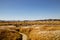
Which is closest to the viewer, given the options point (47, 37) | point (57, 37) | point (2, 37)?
point (57, 37)

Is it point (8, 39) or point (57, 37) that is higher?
point (57, 37)

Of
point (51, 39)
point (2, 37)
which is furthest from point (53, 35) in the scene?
point (2, 37)

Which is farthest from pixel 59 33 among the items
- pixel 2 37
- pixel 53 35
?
pixel 2 37

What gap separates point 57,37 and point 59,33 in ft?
1.87

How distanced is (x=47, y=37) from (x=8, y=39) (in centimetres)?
800

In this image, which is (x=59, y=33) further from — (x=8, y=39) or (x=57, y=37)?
(x=8, y=39)

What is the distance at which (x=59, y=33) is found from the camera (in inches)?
449

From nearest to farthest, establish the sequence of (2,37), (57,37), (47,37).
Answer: (57,37) → (47,37) → (2,37)

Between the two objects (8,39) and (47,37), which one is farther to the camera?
(8,39)

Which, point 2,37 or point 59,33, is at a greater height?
point 59,33

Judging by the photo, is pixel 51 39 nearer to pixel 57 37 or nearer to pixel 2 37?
pixel 57 37

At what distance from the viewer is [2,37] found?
1748 centimetres

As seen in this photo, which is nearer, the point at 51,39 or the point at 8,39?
the point at 51,39

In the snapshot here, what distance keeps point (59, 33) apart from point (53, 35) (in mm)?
560
